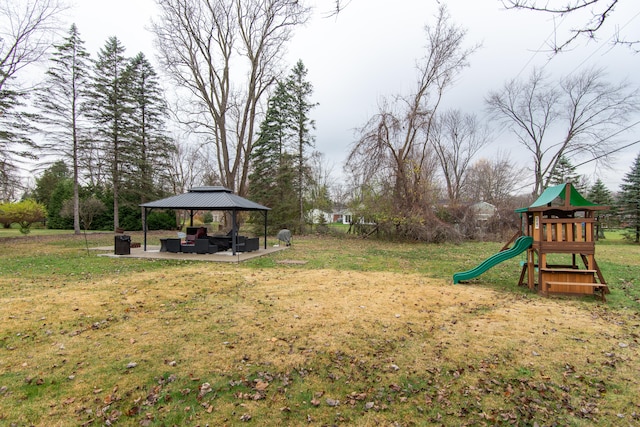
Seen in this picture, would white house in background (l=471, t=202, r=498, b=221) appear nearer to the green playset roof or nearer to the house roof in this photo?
the green playset roof

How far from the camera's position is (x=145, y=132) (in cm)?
2322

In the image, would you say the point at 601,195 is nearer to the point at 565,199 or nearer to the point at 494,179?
the point at 494,179

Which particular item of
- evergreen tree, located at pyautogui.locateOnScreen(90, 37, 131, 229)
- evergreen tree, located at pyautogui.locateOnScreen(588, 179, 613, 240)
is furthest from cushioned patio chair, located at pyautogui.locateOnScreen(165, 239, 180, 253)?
evergreen tree, located at pyautogui.locateOnScreen(588, 179, 613, 240)

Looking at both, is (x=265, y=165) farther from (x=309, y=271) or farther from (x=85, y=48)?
(x=309, y=271)

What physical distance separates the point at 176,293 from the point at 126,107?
20026mm

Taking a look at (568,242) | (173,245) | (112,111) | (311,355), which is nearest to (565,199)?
(568,242)

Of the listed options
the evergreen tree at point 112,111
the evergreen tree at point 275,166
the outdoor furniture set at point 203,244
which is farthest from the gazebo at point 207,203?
the evergreen tree at point 112,111

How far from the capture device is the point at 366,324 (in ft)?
14.9

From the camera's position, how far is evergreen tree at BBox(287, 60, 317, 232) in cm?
2312

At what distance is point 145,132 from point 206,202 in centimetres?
1555

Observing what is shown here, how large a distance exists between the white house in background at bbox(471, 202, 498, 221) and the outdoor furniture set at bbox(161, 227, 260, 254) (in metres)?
14.8

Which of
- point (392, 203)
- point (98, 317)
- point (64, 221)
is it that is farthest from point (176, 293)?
point (64, 221)

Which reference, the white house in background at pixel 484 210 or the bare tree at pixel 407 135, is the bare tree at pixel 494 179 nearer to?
the white house in background at pixel 484 210

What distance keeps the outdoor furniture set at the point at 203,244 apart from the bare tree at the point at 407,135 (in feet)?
26.8
